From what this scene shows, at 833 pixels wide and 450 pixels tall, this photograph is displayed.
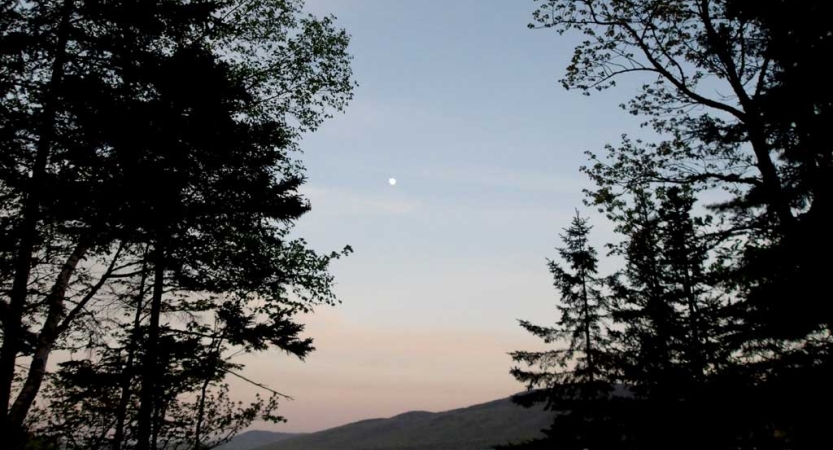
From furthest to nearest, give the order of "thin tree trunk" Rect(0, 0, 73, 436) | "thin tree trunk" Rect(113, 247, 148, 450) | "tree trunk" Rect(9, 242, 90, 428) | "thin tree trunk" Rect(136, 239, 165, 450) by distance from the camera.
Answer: "thin tree trunk" Rect(113, 247, 148, 450) < "thin tree trunk" Rect(136, 239, 165, 450) < "tree trunk" Rect(9, 242, 90, 428) < "thin tree trunk" Rect(0, 0, 73, 436)

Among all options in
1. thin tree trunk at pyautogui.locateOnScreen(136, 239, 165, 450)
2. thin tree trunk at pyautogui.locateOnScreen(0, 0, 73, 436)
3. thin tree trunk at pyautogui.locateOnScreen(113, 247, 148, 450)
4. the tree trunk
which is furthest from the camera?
thin tree trunk at pyautogui.locateOnScreen(113, 247, 148, 450)

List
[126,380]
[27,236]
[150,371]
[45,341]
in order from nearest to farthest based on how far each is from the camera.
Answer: [27,236] < [45,341] < [150,371] < [126,380]

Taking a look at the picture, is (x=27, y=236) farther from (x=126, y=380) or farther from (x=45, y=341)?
(x=126, y=380)

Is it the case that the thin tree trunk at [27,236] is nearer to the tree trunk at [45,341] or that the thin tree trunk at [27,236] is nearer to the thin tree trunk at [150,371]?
the tree trunk at [45,341]

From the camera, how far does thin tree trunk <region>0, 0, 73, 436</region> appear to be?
30.9 feet

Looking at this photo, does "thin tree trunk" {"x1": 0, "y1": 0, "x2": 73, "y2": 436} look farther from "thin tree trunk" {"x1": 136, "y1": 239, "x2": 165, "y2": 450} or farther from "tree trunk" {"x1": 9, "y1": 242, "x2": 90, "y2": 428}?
"thin tree trunk" {"x1": 136, "y1": 239, "x2": 165, "y2": 450}

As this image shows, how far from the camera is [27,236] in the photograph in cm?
989

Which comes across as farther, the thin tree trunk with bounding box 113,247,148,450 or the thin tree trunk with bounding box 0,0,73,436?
the thin tree trunk with bounding box 113,247,148,450

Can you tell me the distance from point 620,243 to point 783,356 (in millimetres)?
5002

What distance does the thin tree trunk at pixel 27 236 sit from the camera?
30.9 feet

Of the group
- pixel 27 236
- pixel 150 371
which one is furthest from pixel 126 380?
pixel 27 236

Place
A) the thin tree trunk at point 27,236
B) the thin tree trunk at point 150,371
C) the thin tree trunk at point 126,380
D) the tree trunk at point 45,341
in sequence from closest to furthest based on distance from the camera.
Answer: the thin tree trunk at point 27,236
the tree trunk at point 45,341
the thin tree trunk at point 150,371
the thin tree trunk at point 126,380

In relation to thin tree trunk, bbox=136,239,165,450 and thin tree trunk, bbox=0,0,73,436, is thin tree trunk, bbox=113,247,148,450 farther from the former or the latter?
thin tree trunk, bbox=0,0,73,436

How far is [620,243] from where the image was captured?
Answer: 16078mm
